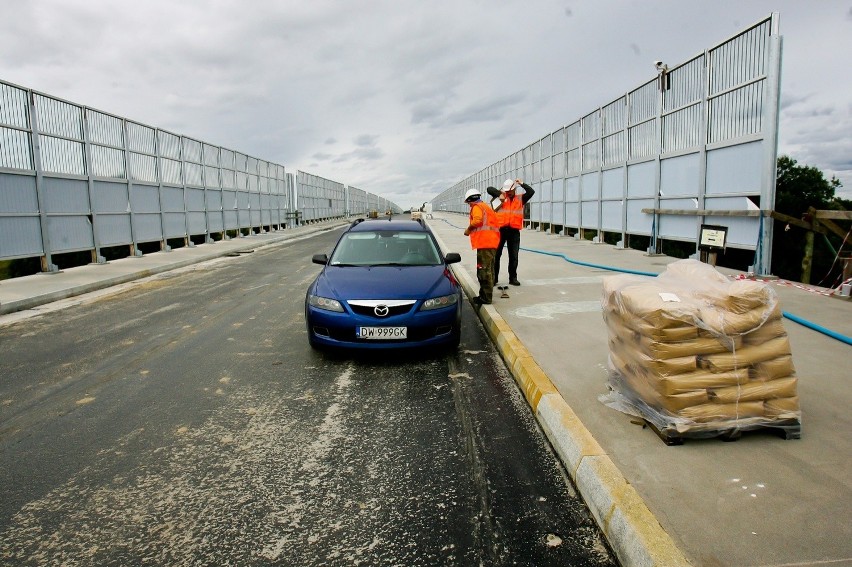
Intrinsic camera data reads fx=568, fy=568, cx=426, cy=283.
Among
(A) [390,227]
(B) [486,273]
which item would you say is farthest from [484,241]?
(A) [390,227]

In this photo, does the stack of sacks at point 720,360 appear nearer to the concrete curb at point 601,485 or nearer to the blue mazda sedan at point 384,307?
the concrete curb at point 601,485

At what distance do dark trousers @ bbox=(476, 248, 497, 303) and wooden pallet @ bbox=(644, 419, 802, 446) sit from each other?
15.5 feet

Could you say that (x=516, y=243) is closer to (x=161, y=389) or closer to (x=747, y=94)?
(x=747, y=94)

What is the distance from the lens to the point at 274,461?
3.58m

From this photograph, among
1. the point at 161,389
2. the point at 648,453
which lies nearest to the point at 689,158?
the point at 648,453

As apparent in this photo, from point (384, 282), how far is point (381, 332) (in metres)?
0.72

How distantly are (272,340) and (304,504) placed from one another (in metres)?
3.92

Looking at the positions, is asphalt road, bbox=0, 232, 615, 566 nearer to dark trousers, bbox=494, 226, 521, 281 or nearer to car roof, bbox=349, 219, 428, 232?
car roof, bbox=349, 219, 428, 232

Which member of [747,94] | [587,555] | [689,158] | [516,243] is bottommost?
[587,555]

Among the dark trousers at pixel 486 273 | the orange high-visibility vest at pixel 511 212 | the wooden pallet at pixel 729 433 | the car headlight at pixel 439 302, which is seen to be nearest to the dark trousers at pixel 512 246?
the orange high-visibility vest at pixel 511 212

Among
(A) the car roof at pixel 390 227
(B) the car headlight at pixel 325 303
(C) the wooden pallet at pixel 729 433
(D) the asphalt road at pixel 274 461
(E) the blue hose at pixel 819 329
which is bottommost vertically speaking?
(D) the asphalt road at pixel 274 461

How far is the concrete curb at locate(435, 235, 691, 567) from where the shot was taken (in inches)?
96.8

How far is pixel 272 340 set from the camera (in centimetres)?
677

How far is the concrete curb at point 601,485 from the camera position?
2459 mm
